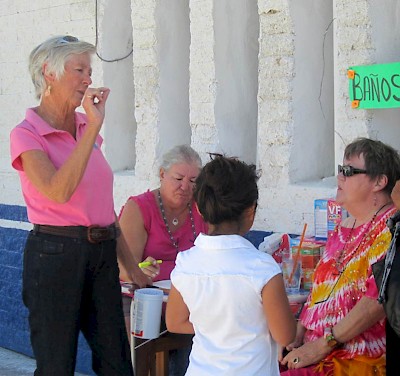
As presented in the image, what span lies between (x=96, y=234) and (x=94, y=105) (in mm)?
520

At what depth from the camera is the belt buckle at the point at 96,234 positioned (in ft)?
11.9

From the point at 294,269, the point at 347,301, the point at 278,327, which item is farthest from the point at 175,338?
the point at 278,327

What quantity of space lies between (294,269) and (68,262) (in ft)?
3.47

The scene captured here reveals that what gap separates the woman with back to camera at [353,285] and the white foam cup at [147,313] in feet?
2.03

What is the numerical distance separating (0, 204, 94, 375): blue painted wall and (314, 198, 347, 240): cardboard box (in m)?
2.86

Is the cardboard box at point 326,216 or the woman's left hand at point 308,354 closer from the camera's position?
the woman's left hand at point 308,354

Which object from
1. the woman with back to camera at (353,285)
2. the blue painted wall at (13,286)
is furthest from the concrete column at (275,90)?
the blue painted wall at (13,286)

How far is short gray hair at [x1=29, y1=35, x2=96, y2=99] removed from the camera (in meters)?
3.66

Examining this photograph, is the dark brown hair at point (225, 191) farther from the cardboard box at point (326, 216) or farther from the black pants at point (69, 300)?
the cardboard box at point (326, 216)

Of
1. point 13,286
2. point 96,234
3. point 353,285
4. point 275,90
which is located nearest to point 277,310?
point 353,285

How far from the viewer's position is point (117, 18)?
5996mm

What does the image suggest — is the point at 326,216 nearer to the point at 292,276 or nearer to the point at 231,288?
the point at 292,276

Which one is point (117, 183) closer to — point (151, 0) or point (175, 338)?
point (151, 0)

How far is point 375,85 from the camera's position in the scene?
4320 millimetres
